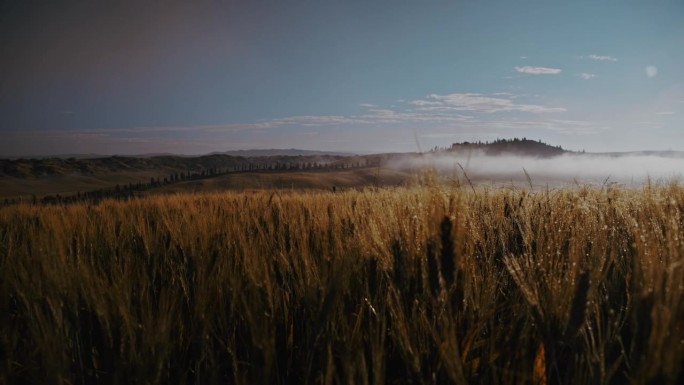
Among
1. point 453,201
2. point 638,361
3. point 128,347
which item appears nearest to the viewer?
point 638,361

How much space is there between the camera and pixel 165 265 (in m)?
2.20

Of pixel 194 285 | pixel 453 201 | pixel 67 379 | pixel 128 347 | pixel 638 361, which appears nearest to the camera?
pixel 638 361

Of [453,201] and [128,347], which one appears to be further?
[453,201]

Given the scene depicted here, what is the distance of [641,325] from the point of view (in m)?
1.04

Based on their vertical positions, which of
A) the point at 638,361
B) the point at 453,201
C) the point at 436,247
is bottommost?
the point at 638,361

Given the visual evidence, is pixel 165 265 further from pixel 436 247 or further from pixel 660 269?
pixel 660 269

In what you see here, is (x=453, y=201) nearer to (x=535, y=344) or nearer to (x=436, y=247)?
(x=436, y=247)

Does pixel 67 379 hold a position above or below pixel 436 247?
below

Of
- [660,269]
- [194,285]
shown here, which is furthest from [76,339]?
[660,269]

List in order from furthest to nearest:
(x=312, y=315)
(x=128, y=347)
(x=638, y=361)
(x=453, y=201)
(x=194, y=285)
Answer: (x=194, y=285) < (x=453, y=201) < (x=312, y=315) < (x=128, y=347) < (x=638, y=361)

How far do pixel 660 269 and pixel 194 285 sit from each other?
1705mm

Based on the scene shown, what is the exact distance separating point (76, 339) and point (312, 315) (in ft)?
2.55

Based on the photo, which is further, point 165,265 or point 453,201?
point 165,265

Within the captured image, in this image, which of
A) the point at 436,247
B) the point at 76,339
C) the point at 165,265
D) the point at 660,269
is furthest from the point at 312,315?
the point at 165,265
